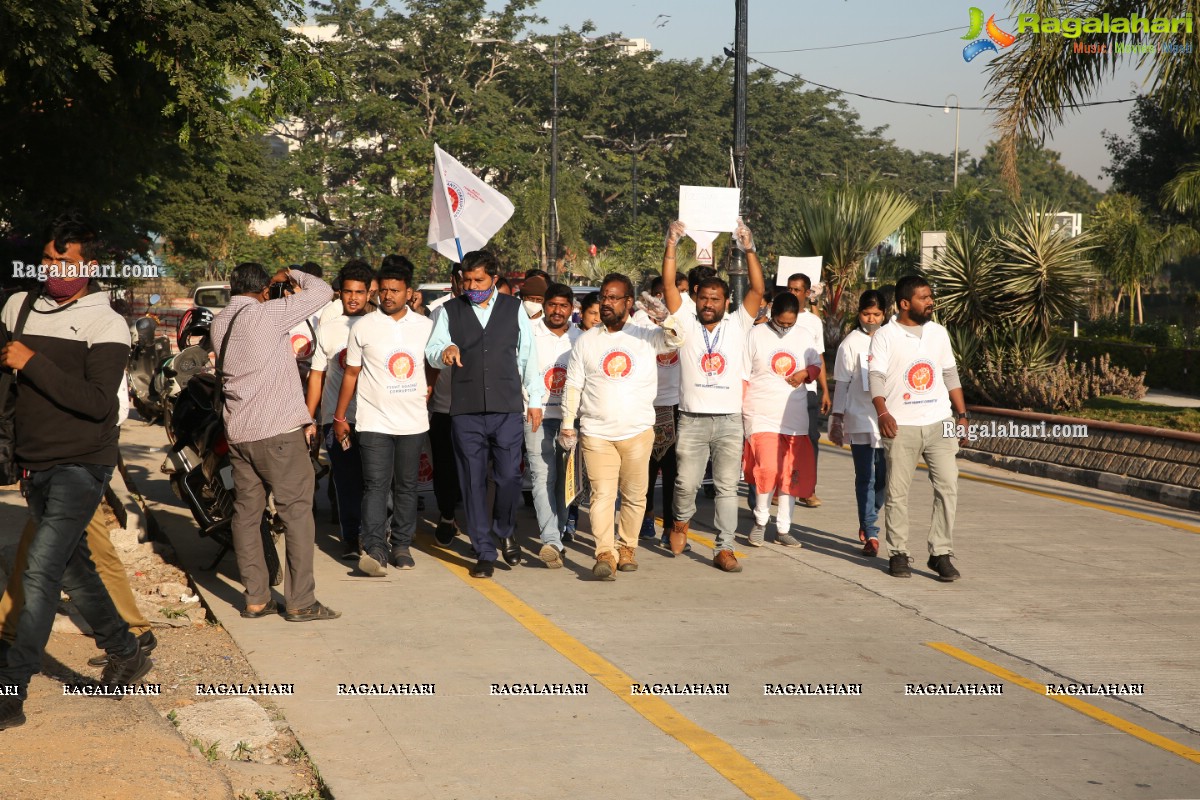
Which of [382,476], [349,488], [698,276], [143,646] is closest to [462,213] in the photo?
[698,276]

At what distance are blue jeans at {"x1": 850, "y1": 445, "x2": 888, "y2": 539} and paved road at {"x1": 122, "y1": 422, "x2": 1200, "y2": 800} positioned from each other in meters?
0.25

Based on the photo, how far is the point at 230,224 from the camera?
33250mm

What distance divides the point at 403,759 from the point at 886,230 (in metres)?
19.2

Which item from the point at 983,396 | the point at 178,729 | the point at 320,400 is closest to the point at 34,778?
the point at 178,729

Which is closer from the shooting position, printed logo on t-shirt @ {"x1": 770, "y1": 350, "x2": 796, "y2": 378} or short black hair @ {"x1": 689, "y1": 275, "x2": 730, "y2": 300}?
short black hair @ {"x1": 689, "y1": 275, "x2": 730, "y2": 300}

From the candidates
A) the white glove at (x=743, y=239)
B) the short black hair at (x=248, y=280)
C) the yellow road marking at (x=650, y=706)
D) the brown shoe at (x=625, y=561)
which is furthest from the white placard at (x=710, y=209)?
the short black hair at (x=248, y=280)

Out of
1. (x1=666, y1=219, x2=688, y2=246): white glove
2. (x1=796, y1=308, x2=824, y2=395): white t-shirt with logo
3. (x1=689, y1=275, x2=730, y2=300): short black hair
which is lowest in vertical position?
(x1=796, y1=308, x2=824, y2=395): white t-shirt with logo

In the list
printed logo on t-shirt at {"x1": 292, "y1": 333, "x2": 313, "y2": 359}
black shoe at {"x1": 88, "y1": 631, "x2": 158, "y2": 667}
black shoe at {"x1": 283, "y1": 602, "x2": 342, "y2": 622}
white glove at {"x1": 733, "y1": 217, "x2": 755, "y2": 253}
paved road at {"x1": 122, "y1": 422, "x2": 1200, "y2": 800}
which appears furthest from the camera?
printed logo on t-shirt at {"x1": 292, "y1": 333, "x2": 313, "y2": 359}

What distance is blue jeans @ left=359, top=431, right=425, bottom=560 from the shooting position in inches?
330

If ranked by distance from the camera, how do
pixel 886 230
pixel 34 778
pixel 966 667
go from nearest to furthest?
pixel 34 778
pixel 966 667
pixel 886 230

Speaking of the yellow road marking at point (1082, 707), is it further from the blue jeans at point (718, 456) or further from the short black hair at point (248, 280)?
the short black hair at point (248, 280)

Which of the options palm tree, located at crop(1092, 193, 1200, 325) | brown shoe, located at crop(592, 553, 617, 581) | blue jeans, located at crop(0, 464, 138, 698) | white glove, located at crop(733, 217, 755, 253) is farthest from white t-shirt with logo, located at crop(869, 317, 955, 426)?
palm tree, located at crop(1092, 193, 1200, 325)

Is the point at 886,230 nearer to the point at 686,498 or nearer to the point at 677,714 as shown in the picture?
the point at 686,498

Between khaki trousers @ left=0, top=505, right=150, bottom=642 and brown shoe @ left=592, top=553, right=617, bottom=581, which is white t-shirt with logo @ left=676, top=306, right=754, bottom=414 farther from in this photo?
khaki trousers @ left=0, top=505, right=150, bottom=642
